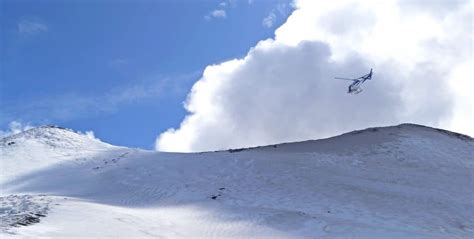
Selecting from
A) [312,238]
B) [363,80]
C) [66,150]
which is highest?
[363,80]

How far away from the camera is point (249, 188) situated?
28141 millimetres

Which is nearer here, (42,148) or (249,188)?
(249,188)

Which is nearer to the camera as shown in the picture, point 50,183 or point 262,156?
point 50,183

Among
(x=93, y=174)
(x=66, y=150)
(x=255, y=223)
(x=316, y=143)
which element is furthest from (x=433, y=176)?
(x=66, y=150)

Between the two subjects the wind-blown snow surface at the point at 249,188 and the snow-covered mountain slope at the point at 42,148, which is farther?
the snow-covered mountain slope at the point at 42,148

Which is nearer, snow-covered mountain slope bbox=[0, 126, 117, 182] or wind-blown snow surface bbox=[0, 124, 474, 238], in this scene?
wind-blown snow surface bbox=[0, 124, 474, 238]

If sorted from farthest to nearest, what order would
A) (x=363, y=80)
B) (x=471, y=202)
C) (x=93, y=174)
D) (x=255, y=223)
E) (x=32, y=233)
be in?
(x=363, y=80), (x=93, y=174), (x=471, y=202), (x=255, y=223), (x=32, y=233)

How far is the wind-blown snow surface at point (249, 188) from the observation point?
20.9 metres

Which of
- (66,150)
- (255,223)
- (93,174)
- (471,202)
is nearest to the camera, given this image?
(255,223)

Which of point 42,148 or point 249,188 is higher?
point 42,148

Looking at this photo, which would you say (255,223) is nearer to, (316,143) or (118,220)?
(118,220)

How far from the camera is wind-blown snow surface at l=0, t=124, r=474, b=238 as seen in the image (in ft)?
68.6

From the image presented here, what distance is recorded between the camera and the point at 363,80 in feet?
131

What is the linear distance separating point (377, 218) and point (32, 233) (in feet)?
42.8
